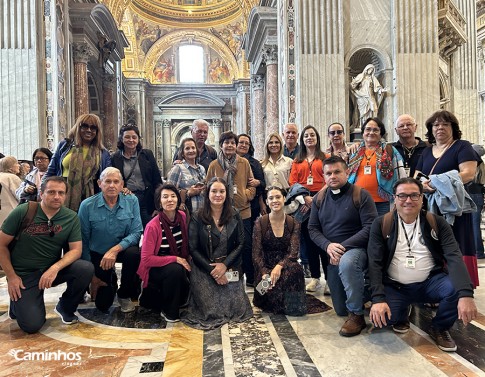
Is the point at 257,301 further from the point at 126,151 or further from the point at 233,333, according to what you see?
the point at 126,151

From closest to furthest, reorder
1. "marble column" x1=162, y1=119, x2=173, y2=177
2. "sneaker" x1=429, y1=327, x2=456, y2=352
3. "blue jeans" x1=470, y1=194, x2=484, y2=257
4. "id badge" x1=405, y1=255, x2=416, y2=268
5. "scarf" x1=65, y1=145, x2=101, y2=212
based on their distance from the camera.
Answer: "sneaker" x1=429, y1=327, x2=456, y2=352
"id badge" x1=405, y1=255, x2=416, y2=268
"scarf" x1=65, y1=145, x2=101, y2=212
"blue jeans" x1=470, y1=194, x2=484, y2=257
"marble column" x1=162, y1=119, x2=173, y2=177

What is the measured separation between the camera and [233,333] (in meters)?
3.44

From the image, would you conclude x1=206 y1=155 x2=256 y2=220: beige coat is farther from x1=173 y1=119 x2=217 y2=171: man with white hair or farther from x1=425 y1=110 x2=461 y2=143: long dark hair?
x1=425 y1=110 x2=461 y2=143: long dark hair

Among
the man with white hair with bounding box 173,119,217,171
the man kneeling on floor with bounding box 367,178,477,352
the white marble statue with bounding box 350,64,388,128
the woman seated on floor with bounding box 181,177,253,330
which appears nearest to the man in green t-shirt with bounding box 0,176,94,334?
the woman seated on floor with bounding box 181,177,253,330

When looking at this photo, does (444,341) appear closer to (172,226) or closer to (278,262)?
(278,262)

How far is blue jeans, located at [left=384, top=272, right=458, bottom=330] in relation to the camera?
9.94 feet

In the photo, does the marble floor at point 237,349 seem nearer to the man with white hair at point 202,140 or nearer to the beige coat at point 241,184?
the beige coat at point 241,184

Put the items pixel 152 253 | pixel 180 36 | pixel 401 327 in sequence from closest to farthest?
1. pixel 401 327
2. pixel 152 253
3. pixel 180 36

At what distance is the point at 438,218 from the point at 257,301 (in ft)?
6.31

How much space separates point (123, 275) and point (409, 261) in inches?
111

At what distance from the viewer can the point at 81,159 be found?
4.29 meters

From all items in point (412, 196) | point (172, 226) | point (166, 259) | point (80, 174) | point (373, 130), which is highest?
point (373, 130)

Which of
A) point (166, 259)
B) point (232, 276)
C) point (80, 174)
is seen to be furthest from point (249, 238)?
point (80, 174)

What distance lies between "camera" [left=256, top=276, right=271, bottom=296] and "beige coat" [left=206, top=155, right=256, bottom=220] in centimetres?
105
